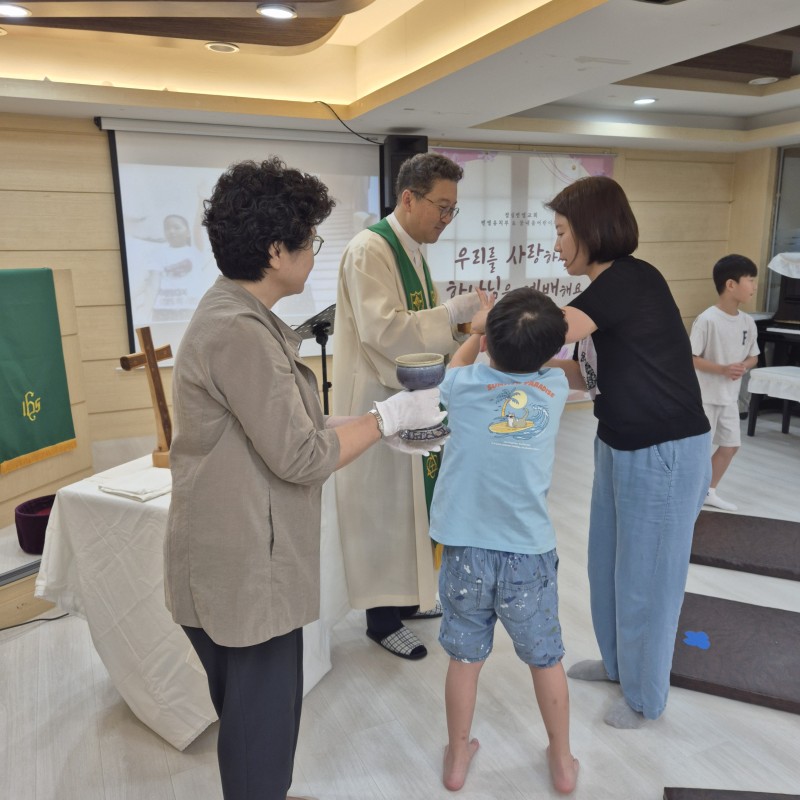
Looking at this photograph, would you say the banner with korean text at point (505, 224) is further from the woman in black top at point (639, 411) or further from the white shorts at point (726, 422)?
the woman in black top at point (639, 411)

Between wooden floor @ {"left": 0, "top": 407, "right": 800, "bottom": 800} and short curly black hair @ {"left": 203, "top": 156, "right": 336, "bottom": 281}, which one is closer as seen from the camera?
short curly black hair @ {"left": 203, "top": 156, "right": 336, "bottom": 281}

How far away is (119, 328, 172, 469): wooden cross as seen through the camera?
6.74 ft

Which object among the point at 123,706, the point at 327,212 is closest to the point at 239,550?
the point at 327,212

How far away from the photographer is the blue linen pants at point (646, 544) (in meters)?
1.71

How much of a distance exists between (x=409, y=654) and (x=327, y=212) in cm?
160

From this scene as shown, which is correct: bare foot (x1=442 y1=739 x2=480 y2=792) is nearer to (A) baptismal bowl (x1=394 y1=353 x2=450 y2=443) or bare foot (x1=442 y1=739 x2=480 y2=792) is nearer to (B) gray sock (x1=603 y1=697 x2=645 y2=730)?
(B) gray sock (x1=603 y1=697 x2=645 y2=730)

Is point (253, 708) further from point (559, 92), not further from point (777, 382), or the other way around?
point (777, 382)

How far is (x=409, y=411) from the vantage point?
1.37 m

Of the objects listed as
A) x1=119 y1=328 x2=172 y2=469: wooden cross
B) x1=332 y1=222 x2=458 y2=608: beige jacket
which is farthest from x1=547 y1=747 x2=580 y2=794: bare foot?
x1=119 y1=328 x2=172 y2=469: wooden cross

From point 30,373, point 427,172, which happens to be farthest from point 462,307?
point 30,373

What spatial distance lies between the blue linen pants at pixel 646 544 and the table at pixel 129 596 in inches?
36.4

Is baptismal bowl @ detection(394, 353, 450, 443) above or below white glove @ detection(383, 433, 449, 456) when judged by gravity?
above

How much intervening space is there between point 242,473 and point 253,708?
46cm

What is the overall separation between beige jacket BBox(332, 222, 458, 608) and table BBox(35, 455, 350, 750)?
0.35 meters
